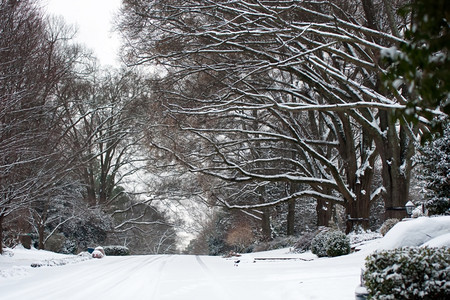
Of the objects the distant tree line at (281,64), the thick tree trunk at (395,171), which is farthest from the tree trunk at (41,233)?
the thick tree trunk at (395,171)

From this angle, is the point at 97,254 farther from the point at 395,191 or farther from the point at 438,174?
the point at 438,174

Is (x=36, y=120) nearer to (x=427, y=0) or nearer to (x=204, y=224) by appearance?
(x=427, y=0)

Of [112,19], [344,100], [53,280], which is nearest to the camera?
[53,280]

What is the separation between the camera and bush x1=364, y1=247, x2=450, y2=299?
17.0ft

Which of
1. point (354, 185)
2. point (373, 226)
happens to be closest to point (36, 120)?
point (354, 185)

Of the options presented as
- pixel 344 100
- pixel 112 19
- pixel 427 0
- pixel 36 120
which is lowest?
pixel 427 0

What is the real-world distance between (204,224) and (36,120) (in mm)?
36201

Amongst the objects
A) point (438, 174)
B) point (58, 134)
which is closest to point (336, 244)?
point (438, 174)

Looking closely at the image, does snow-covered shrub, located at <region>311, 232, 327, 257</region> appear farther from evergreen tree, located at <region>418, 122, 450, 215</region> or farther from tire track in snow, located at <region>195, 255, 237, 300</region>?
tire track in snow, located at <region>195, 255, 237, 300</region>

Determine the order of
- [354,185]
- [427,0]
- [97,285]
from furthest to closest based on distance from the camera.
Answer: [354,185], [97,285], [427,0]

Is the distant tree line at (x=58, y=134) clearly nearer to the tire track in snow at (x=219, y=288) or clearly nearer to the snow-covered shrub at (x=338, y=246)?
the tire track in snow at (x=219, y=288)

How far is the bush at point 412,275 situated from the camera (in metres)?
5.17

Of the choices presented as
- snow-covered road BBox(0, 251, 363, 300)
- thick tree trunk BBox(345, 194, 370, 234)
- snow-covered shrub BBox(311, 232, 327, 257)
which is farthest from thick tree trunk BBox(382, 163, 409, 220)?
snow-covered road BBox(0, 251, 363, 300)

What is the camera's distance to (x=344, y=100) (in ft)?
58.5
